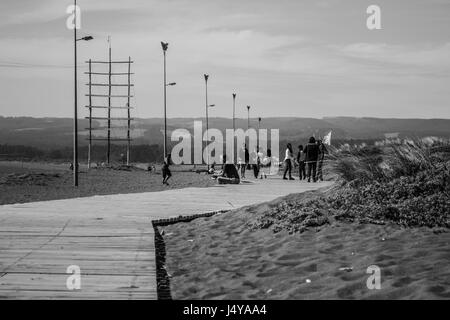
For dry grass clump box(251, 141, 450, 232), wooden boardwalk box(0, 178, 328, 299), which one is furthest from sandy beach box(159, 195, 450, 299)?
wooden boardwalk box(0, 178, 328, 299)

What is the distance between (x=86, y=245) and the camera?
10398mm

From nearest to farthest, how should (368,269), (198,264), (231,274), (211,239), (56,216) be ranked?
(368,269) < (231,274) < (198,264) < (211,239) < (56,216)

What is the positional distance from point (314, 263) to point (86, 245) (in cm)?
368

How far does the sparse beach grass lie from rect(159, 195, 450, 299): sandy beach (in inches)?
0.5

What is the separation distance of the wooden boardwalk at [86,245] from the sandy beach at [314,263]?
531mm

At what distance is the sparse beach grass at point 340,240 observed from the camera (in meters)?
7.41

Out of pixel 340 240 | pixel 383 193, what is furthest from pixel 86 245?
pixel 383 193

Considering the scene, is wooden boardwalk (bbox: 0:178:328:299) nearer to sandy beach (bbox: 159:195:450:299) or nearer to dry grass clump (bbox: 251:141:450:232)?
sandy beach (bbox: 159:195:450:299)

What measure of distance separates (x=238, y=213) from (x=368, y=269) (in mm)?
5946

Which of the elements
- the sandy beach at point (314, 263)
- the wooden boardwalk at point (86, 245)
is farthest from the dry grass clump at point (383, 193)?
the wooden boardwalk at point (86, 245)

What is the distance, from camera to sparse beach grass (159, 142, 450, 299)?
7406 mm
